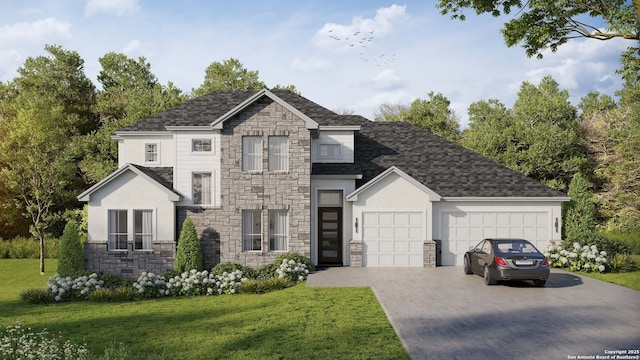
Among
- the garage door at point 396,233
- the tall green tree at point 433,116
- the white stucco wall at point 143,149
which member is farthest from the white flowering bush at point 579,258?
the tall green tree at point 433,116

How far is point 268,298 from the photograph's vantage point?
57.4 ft

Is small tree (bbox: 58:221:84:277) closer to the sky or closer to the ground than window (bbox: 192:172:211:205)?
closer to the ground

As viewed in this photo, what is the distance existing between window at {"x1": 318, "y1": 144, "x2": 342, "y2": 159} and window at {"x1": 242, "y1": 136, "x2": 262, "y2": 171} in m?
3.54

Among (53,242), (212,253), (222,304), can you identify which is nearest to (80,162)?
(53,242)

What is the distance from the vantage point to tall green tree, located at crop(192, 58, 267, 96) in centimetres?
4503

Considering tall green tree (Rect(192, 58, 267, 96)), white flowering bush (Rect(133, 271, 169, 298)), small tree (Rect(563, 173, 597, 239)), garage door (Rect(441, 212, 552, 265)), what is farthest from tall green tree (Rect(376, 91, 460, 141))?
white flowering bush (Rect(133, 271, 169, 298))

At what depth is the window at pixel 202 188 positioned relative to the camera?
23672 mm

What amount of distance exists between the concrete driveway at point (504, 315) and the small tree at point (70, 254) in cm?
982

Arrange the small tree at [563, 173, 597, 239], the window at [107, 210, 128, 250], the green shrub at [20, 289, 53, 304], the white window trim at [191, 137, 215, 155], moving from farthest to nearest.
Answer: the small tree at [563, 173, 597, 239] < the white window trim at [191, 137, 215, 155] < the window at [107, 210, 128, 250] < the green shrub at [20, 289, 53, 304]

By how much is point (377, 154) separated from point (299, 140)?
5.55 meters

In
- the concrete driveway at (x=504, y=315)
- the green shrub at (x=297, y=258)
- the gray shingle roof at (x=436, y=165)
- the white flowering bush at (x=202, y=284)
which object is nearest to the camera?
the concrete driveway at (x=504, y=315)

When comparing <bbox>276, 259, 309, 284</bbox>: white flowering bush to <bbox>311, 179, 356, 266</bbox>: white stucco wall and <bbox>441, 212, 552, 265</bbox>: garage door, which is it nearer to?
<bbox>311, 179, 356, 266</bbox>: white stucco wall

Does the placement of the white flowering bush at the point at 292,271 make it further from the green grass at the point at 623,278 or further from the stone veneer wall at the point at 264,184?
the green grass at the point at 623,278

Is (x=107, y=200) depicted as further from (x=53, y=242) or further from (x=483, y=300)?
(x=483, y=300)
